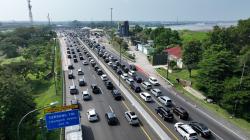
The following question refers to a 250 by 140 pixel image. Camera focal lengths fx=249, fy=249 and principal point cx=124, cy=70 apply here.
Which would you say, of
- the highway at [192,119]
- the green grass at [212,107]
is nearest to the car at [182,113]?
the highway at [192,119]

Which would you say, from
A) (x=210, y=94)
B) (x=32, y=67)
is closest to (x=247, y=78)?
(x=210, y=94)

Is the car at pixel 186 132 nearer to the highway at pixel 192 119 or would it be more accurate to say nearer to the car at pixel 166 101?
the highway at pixel 192 119

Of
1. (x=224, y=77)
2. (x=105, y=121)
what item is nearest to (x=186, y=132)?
(x=105, y=121)

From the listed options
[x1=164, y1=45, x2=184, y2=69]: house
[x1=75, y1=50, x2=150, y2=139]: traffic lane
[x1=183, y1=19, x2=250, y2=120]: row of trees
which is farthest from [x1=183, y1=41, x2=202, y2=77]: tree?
[x1=75, y1=50, x2=150, y2=139]: traffic lane

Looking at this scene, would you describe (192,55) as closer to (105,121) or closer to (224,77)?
(224,77)

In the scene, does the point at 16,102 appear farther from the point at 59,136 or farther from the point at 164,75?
the point at 164,75

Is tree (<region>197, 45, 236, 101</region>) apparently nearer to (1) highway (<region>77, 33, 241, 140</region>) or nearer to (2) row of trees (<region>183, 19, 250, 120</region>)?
(2) row of trees (<region>183, 19, 250, 120</region>)
